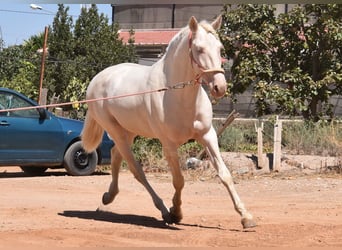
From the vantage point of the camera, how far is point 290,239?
6750 millimetres

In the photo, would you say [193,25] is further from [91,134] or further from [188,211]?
[91,134]

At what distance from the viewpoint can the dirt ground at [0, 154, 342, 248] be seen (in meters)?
6.86

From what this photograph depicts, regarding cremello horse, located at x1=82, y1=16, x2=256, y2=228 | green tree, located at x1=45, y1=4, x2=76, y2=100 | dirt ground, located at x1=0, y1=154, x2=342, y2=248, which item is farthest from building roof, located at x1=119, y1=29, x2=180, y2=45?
cremello horse, located at x1=82, y1=16, x2=256, y2=228

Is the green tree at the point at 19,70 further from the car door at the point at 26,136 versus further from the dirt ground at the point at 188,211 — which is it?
the car door at the point at 26,136

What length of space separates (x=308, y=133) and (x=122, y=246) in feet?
33.1

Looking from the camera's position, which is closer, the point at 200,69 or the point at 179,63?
the point at 200,69

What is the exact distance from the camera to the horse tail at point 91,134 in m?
9.66

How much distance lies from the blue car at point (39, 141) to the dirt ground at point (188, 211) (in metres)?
0.49

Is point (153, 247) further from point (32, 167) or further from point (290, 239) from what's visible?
point (32, 167)

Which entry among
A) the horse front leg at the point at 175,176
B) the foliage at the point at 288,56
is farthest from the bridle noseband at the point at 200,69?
the foliage at the point at 288,56

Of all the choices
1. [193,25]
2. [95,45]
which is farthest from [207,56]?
[95,45]

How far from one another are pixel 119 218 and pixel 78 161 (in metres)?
6.08

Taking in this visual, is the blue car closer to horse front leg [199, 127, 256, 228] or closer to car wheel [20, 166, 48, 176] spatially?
car wheel [20, 166, 48, 176]

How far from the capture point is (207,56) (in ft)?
23.6
